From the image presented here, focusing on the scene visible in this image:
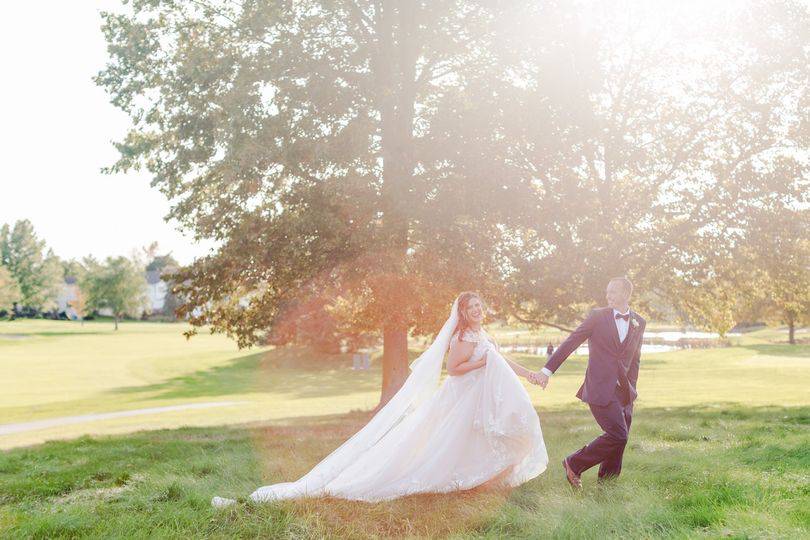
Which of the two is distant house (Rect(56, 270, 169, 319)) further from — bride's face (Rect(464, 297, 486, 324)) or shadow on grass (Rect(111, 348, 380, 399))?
bride's face (Rect(464, 297, 486, 324))

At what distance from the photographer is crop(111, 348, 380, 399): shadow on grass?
35.3 meters

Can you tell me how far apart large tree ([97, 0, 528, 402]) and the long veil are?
6.19m

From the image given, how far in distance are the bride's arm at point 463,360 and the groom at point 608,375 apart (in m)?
0.65

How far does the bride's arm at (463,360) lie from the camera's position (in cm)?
782

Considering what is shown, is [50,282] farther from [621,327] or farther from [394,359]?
[621,327]

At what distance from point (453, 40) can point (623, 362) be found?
38.8 feet

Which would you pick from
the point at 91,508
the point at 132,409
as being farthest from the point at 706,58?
the point at 132,409

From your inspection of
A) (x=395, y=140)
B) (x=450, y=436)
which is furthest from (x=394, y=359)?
(x=450, y=436)

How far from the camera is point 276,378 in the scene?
143ft

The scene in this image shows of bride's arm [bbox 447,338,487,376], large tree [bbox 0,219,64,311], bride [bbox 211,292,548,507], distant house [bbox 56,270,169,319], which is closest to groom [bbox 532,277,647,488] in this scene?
bride [bbox 211,292,548,507]

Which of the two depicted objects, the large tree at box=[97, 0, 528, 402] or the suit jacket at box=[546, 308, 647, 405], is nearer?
the suit jacket at box=[546, 308, 647, 405]

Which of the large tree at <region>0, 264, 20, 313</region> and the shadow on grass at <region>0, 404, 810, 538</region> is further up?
the large tree at <region>0, 264, 20, 313</region>

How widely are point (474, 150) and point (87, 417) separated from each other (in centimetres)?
1727

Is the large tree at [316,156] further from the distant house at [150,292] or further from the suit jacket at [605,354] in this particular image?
the distant house at [150,292]
